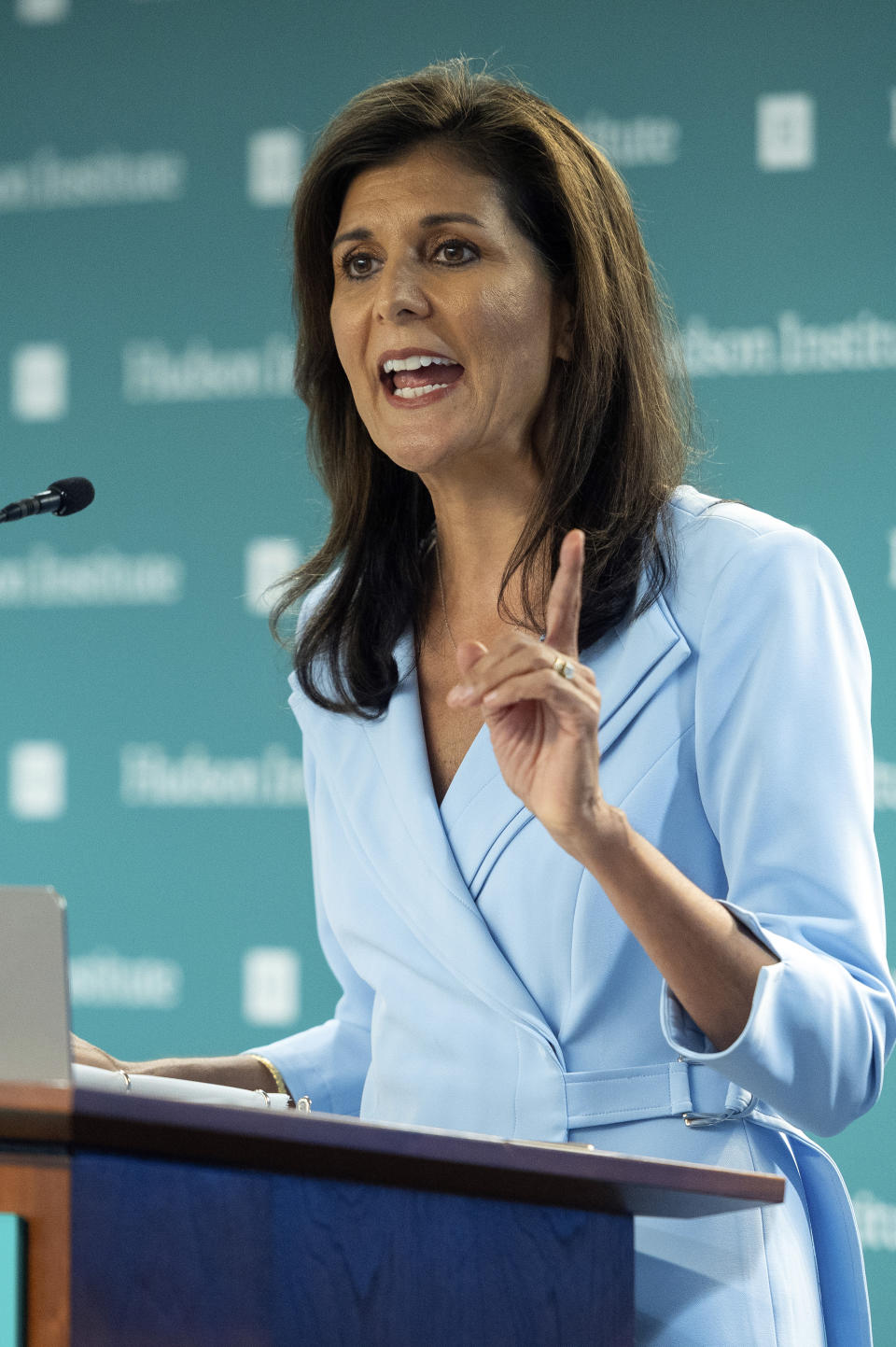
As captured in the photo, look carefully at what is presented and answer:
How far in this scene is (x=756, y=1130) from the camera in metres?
1.47

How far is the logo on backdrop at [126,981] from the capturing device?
151 inches

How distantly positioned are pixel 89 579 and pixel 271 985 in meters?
1.14

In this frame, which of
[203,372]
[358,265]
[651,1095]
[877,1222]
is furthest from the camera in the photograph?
[203,372]

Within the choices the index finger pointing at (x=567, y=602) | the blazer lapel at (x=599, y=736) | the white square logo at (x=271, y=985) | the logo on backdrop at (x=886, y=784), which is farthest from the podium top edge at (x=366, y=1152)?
the white square logo at (x=271, y=985)

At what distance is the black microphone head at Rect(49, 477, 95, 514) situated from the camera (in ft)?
5.41

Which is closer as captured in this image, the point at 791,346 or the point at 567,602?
the point at 567,602

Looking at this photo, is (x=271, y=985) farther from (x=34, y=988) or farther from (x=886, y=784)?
(x=34, y=988)

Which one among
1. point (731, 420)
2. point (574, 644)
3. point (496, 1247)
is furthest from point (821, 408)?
point (496, 1247)

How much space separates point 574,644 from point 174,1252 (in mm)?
553

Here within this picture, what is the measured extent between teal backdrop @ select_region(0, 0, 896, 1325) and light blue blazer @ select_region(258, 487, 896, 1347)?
2010 millimetres

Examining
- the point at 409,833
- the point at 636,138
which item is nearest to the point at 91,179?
the point at 636,138

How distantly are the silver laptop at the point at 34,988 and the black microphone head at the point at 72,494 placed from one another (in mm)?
794

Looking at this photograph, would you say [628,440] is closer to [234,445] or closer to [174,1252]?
[174,1252]

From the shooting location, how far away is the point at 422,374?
5.85 feet
